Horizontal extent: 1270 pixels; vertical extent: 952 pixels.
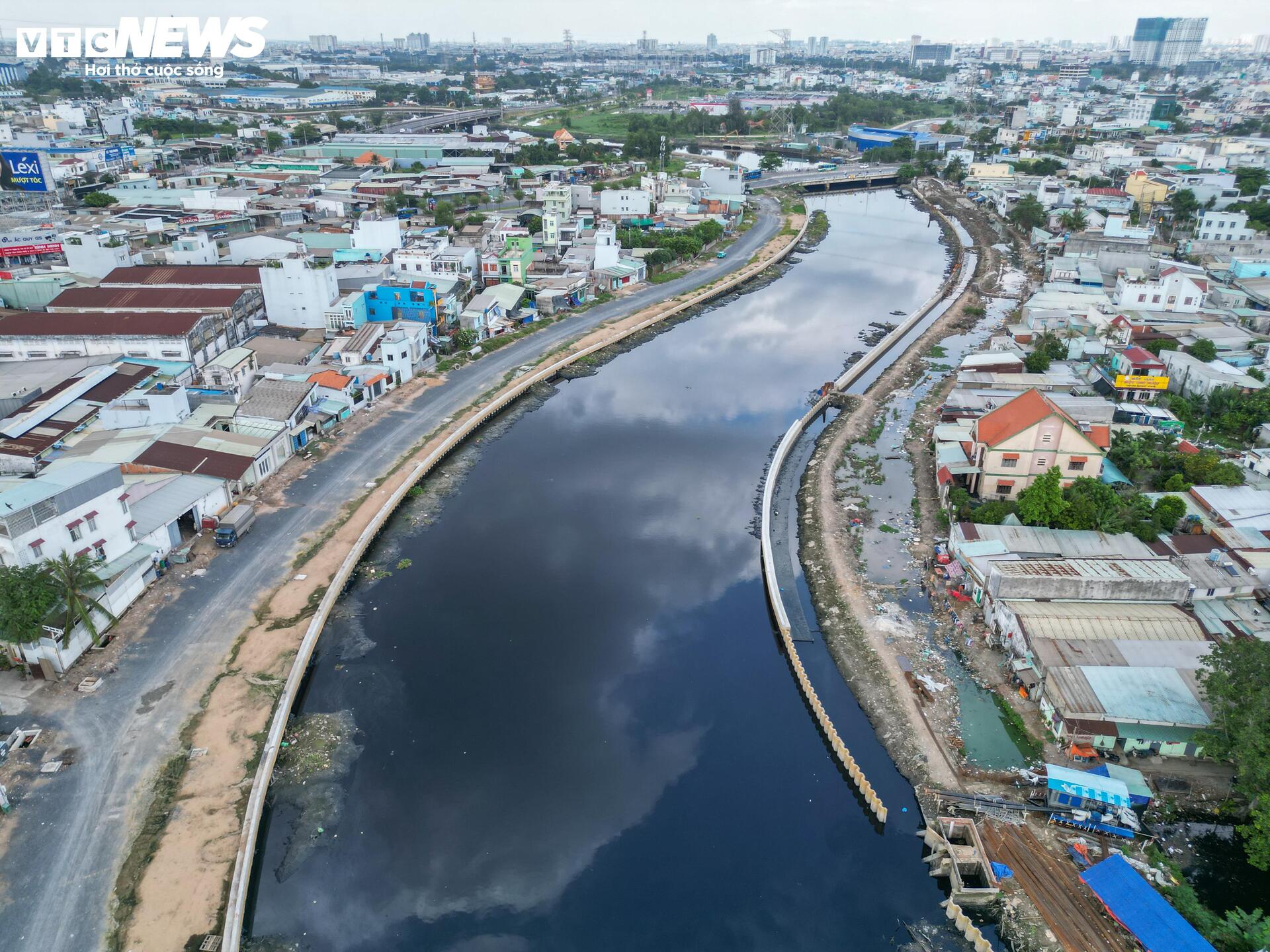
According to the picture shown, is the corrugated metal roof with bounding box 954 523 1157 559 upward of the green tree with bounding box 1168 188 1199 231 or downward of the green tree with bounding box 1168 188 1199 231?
downward

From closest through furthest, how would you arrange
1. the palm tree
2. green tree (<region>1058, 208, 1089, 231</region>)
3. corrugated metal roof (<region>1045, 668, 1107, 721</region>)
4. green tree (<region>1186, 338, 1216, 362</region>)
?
corrugated metal roof (<region>1045, 668, 1107, 721</region>) → the palm tree → green tree (<region>1186, 338, 1216, 362</region>) → green tree (<region>1058, 208, 1089, 231</region>)

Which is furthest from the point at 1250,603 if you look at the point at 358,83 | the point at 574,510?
the point at 358,83

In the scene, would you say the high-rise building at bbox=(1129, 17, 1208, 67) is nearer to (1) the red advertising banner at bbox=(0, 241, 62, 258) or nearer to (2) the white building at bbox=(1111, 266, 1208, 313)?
(2) the white building at bbox=(1111, 266, 1208, 313)

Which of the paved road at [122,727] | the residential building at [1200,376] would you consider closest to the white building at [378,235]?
the paved road at [122,727]

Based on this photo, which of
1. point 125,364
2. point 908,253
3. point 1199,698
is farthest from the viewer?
point 908,253

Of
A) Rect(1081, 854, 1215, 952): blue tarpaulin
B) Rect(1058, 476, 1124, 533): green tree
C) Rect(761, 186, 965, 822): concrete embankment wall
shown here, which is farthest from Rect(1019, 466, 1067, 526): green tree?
Rect(1081, 854, 1215, 952): blue tarpaulin

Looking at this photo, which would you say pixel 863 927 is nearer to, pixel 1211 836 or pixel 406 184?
pixel 1211 836

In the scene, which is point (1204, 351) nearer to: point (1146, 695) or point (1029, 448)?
point (1029, 448)
